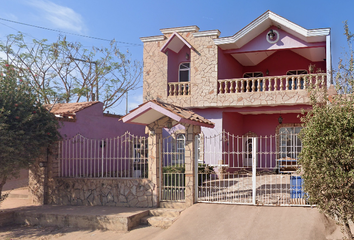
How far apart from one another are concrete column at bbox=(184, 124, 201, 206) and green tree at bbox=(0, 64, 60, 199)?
13.5 feet

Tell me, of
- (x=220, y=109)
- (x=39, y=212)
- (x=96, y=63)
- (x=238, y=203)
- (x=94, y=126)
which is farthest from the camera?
(x=96, y=63)

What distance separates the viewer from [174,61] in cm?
1614

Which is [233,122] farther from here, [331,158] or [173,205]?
[331,158]

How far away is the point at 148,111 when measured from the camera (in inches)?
328

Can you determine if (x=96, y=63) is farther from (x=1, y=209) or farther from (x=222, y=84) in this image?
(x=1, y=209)

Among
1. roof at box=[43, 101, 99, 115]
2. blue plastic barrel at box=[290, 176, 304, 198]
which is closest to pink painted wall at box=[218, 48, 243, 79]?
roof at box=[43, 101, 99, 115]

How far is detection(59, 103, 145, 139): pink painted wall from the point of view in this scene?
1235 cm

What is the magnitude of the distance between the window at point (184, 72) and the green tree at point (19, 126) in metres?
7.83

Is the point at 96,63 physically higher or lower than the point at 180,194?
higher

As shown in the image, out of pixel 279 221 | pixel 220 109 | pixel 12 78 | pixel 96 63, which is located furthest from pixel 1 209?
pixel 96 63

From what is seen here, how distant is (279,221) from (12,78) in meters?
8.11

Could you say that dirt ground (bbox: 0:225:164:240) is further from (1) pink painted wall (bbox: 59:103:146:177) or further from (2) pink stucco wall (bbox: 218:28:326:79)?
(2) pink stucco wall (bbox: 218:28:326:79)

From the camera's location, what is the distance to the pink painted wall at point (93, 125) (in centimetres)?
1235

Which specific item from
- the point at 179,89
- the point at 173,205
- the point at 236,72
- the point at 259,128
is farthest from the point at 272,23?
the point at 173,205
